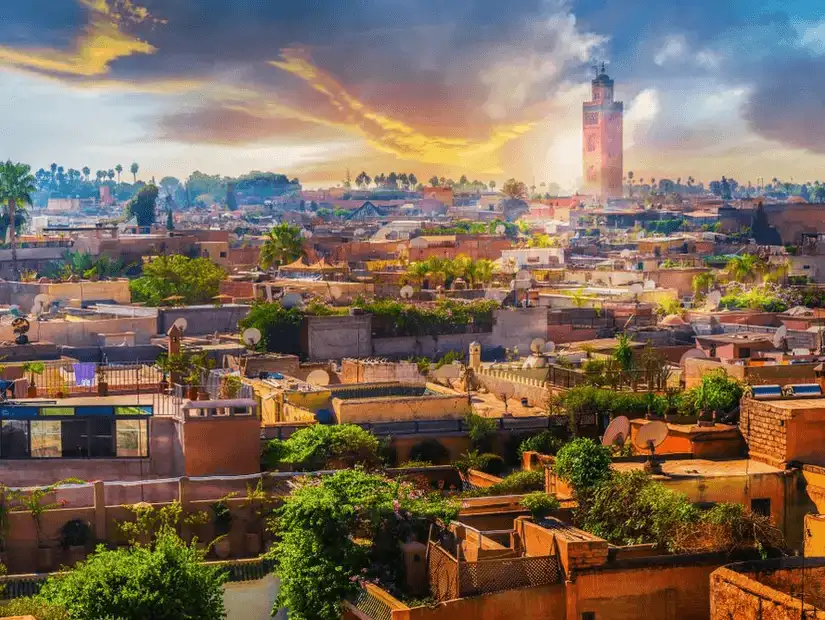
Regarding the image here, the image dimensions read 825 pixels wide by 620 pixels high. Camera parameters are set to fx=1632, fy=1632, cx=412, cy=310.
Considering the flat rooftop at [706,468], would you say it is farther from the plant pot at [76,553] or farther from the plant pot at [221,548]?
Answer: the plant pot at [76,553]

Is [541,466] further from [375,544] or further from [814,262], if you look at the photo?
[814,262]

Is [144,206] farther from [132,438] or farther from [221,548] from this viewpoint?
[221,548]

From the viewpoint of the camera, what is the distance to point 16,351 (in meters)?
28.0

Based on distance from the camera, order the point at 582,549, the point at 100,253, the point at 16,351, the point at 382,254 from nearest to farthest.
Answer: the point at 582,549, the point at 16,351, the point at 100,253, the point at 382,254

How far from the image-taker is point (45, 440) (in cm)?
1820

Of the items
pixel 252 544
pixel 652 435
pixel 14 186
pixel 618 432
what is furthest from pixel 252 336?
pixel 14 186

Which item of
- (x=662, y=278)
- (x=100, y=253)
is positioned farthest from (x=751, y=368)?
(x=100, y=253)

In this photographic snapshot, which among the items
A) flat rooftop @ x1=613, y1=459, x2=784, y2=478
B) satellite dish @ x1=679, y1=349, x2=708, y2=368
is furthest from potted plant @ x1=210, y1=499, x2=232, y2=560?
satellite dish @ x1=679, y1=349, x2=708, y2=368

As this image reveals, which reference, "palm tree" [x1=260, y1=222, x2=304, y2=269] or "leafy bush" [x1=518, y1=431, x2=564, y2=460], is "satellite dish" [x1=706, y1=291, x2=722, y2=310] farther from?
"leafy bush" [x1=518, y1=431, x2=564, y2=460]

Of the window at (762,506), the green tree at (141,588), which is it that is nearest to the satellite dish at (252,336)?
the window at (762,506)

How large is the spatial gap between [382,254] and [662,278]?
1799 cm

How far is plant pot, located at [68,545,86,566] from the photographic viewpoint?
640 inches

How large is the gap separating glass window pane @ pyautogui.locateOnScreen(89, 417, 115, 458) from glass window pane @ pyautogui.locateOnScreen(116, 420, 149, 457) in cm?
8

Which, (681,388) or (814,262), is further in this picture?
(814,262)
